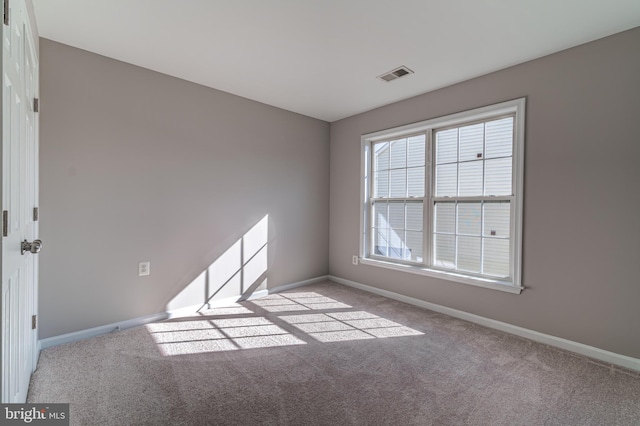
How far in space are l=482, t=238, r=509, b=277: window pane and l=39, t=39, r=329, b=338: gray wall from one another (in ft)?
8.20

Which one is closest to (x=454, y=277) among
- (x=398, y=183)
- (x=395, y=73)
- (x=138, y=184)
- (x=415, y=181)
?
(x=415, y=181)

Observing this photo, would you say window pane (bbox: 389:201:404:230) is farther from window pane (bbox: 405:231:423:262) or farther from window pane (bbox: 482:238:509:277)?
window pane (bbox: 482:238:509:277)

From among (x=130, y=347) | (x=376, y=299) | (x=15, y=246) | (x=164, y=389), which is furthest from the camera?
(x=376, y=299)

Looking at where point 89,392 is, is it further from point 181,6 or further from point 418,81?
point 418,81

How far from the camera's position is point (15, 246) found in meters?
1.34

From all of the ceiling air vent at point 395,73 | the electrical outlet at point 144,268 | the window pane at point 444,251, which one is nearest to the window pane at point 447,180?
the window pane at point 444,251

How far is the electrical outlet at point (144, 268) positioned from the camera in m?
2.86

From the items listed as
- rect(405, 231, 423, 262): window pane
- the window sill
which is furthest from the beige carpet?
rect(405, 231, 423, 262): window pane

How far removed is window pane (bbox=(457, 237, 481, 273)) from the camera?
3123 mm

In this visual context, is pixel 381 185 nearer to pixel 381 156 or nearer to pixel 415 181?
pixel 381 156

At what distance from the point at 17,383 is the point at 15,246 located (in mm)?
723

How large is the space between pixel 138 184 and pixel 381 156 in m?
2.93

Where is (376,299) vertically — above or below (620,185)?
below

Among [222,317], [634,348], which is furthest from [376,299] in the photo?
[634,348]
